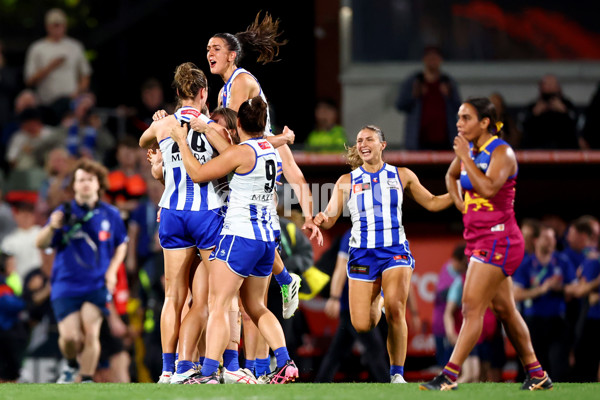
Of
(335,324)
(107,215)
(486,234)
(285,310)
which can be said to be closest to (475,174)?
(486,234)

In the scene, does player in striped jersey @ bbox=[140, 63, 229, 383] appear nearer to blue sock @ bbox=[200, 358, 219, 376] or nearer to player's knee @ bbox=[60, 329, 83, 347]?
blue sock @ bbox=[200, 358, 219, 376]

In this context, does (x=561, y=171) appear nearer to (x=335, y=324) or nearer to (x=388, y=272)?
(x=335, y=324)

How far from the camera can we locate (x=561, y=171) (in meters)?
13.9

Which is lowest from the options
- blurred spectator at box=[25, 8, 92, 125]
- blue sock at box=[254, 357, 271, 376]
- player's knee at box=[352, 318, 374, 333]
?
blue sock at box=[254, 357, 271, 376]

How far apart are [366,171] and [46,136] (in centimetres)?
763

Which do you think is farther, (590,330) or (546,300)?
(590,330)

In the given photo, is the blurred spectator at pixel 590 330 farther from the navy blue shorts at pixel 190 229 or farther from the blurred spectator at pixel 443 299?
the navy blue shorts at pixel 190 229

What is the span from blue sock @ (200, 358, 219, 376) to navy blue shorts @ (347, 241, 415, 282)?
177 cm

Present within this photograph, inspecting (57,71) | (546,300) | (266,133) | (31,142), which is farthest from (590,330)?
(57,71)

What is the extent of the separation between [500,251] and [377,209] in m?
1.72

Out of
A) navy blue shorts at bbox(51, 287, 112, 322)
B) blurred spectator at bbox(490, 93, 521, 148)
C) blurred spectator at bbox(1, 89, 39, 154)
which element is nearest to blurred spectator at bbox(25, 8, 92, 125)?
blurred spectator at bbox(1, 89, 39, 154)

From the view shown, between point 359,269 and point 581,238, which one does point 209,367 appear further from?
point 581,238

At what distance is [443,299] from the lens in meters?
13.4

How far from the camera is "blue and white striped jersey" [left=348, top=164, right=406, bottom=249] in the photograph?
951 centimetres
